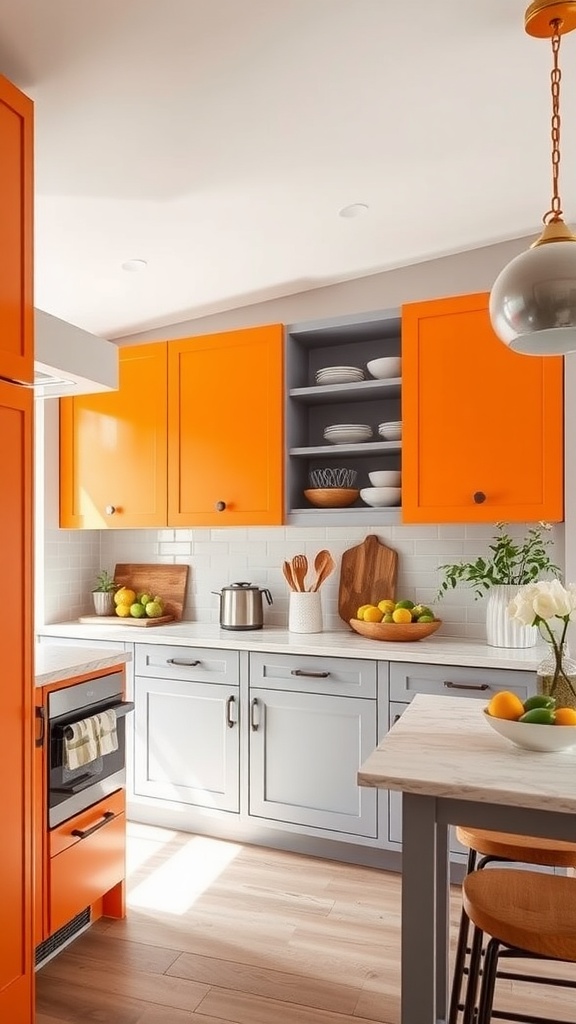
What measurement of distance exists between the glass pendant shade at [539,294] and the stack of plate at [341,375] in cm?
185

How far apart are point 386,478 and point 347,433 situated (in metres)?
0.28

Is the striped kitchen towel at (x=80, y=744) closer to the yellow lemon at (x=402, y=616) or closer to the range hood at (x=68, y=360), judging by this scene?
the range hood at (x=68, y=360)

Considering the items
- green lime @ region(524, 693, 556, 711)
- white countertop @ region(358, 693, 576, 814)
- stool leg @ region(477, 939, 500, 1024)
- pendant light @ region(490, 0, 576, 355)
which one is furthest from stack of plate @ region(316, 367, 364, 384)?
stool leg @ region(477, 939, 500, 1024)

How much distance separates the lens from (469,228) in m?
3.07

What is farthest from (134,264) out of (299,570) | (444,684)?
(444,684)

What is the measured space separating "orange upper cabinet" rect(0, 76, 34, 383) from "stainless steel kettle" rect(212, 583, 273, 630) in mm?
1774

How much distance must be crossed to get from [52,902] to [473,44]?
110 inches

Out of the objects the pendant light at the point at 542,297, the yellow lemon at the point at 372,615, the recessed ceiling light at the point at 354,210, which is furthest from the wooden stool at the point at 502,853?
the recessed ceiling light at the point at 354,210

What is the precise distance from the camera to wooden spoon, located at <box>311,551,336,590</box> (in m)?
3.46

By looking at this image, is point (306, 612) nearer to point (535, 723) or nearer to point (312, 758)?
point (312, 758)

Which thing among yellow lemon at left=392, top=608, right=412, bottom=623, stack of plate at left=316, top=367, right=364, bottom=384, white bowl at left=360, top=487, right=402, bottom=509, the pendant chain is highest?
the pendant chain

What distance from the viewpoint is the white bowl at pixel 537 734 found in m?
1.51

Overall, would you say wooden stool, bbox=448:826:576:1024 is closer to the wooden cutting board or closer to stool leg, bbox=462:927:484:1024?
stool leg, bbox=462:927:484:1024

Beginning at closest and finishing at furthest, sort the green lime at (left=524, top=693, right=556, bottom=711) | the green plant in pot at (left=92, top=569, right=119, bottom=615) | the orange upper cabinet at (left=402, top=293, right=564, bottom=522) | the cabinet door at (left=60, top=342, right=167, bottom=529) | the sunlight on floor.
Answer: the green lime at (left=524, top=693, right=556, bottom=711), the sunlight on floor, the orange upper cabinet at (left=402, top=293, right=564, bottom=522), the cabinet door at (left=60, top=342, right=167, bottom=529), the green plant in pot at (left=92, top=569, right=119, bottom=615)
